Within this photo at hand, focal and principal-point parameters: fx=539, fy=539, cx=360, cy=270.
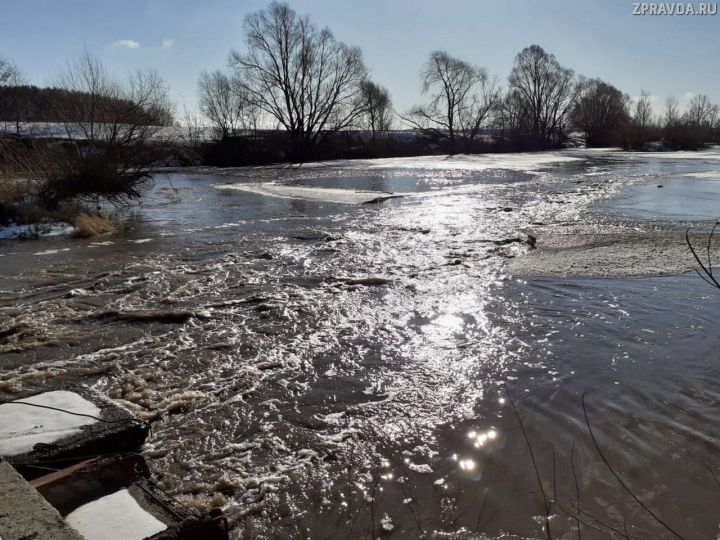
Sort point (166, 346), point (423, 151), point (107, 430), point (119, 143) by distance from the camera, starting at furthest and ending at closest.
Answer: point (423, 151)
point (119, 143)
point (166, 346)
point (107, 430)

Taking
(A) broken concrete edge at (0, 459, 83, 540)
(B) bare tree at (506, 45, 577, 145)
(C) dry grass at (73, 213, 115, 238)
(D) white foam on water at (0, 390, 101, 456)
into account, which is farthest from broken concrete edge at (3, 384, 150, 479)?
(B) bare tree at (506, 45, 577, 145)

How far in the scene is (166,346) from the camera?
18.7 feet

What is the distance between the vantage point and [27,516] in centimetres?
221

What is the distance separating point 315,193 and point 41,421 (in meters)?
17.9

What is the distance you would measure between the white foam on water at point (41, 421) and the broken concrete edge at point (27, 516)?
0.63 meters

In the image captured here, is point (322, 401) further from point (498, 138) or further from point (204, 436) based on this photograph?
point (498, 138)

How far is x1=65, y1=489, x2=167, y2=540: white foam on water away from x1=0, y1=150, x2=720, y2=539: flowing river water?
0.63 meters

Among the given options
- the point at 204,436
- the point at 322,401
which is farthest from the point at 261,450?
the point at 322,401

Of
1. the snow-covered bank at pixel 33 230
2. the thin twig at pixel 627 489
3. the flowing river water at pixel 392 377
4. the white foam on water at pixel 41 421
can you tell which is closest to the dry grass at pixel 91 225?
the snow-covered bank at pixel 33 230

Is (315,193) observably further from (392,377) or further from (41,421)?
(41,421)

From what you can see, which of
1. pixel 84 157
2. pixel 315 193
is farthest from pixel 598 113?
pixel 84 157

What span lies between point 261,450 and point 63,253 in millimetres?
8415

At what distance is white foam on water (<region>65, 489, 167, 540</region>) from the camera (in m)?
2.42

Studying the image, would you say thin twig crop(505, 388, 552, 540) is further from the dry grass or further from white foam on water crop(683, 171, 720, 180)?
white foam on water crop(683, 171, 720, 180)
